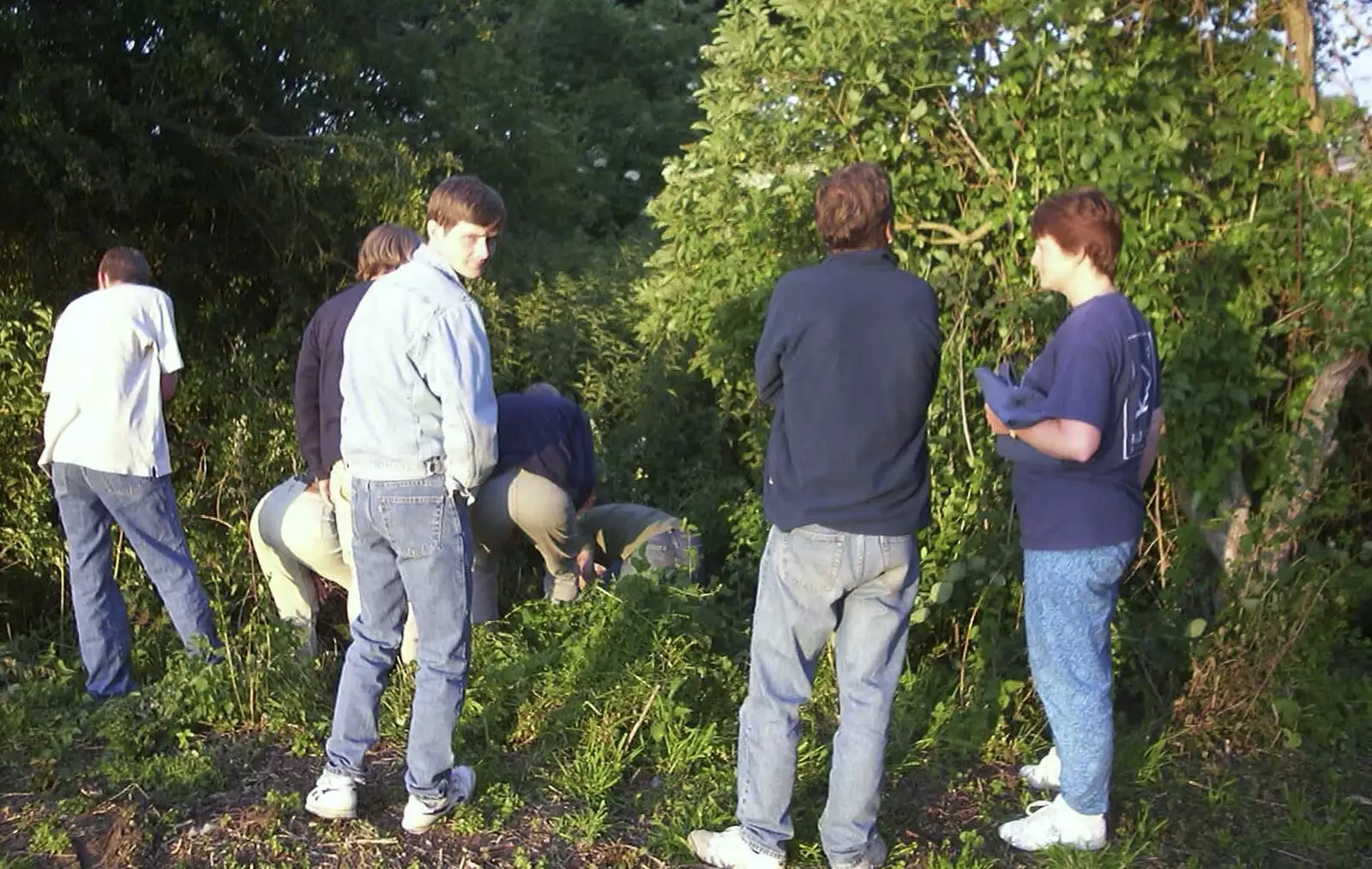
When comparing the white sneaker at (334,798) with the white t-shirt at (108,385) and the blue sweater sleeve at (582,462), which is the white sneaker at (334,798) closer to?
the white t-shirt at (108,385)

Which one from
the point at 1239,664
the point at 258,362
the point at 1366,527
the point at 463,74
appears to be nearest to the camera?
the point at 1239,664

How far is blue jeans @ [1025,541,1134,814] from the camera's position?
11.1 feet

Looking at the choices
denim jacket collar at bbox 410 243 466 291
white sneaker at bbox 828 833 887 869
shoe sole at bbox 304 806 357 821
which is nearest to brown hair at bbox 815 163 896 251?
denim jacket collar at bbox 410 243 466 291

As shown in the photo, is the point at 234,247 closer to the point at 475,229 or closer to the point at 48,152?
the point at 48,152

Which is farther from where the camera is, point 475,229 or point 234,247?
point 234,247

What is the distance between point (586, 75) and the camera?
49.1 ft

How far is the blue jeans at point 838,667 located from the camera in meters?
3.10

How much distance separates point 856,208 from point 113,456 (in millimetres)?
3017

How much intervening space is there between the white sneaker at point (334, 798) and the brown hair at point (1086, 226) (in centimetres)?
252

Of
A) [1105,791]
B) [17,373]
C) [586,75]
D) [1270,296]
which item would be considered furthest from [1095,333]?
[586,75]

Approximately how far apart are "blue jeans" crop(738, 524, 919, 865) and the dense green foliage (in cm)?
35

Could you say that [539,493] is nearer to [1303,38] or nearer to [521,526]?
[521,526]

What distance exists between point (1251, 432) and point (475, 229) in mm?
3132

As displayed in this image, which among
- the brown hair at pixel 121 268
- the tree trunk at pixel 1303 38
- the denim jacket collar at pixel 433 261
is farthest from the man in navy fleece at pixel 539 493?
the tree trunk at pixel 1303 38
